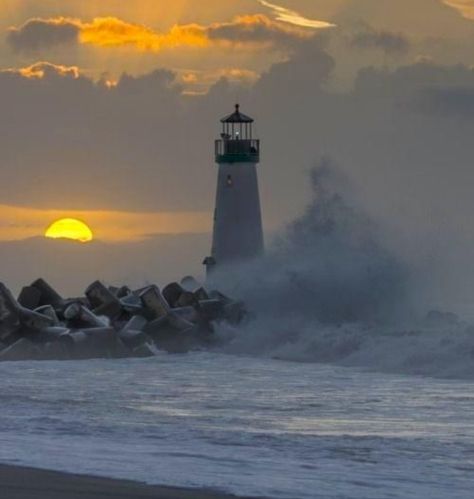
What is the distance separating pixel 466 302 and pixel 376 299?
26.4 ft

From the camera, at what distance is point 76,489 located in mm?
9258

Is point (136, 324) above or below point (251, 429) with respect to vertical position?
above

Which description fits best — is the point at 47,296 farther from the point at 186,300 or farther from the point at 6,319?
the point at 6,319

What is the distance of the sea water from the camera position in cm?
997

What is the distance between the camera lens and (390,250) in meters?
32.1

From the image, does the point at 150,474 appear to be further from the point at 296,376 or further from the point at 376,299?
the point at 376,299

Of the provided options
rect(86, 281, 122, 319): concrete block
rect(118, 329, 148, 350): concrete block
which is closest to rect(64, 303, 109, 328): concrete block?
rect(118, 329, 148, 350): concrete block

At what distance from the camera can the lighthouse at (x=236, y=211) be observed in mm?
33156

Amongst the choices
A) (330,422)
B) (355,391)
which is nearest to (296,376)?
(355,391)

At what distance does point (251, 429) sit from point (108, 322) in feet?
40.8

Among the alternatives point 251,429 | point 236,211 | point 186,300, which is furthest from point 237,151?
point 251,429

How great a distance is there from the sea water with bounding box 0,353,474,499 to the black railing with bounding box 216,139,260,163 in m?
14.4

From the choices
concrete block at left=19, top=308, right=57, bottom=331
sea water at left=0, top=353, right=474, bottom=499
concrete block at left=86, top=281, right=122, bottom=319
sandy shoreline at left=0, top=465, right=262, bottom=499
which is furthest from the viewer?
concrete block at left=86, top=281, right=122, bottom=319

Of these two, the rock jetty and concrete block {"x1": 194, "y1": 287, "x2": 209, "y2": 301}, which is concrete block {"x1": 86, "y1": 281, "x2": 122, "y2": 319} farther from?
concrete block {"x1": 194, "y1": 287, "x2": 209, "y2": 301}
